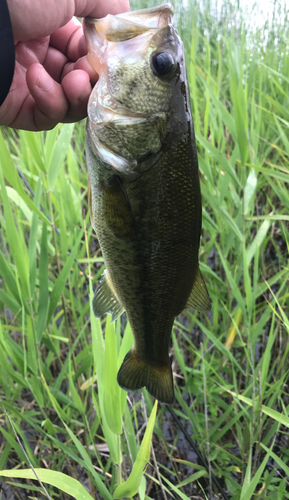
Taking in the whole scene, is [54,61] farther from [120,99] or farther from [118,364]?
[118,364]

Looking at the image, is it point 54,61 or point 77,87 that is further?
point 54,61

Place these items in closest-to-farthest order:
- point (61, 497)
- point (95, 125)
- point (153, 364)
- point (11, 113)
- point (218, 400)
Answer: point (95, 125)
point (153, 364)
point (11, 113)
point (61, 497)
point (218, 400)

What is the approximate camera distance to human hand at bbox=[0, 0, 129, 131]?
3.89 feet

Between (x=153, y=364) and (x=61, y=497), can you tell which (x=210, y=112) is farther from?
(x=61, y=497)

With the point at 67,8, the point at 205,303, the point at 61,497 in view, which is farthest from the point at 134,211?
the point at 61,497

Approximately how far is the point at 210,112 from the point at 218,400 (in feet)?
5.23

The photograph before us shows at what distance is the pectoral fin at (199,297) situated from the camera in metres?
1.21

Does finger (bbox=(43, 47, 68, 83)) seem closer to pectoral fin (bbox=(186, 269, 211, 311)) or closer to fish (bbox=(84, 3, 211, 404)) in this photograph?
fish (bbox=(84, 3, 211, 404))

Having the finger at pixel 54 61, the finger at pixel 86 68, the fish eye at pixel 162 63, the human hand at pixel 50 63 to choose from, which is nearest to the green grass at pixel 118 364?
the human hand at pixel 50 63

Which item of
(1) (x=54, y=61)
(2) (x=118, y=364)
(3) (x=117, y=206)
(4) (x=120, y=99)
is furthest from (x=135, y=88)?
(2) (x=118, y=364)

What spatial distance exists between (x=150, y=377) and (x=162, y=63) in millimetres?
1005

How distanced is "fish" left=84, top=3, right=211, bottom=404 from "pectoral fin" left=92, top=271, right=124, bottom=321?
17 centimetres

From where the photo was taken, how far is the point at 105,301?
128 cm

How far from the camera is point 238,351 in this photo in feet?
7.70
